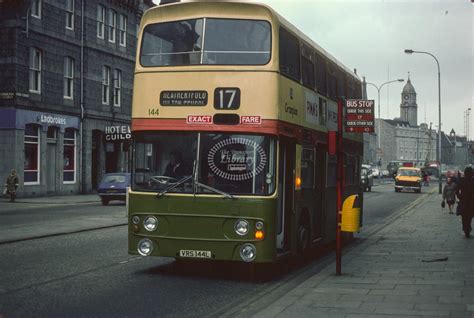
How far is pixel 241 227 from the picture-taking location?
10062 millimetres

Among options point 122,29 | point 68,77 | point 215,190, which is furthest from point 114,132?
point 215,190

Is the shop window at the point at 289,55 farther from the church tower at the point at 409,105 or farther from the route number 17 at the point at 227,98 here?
the church tower at the point at 409,105

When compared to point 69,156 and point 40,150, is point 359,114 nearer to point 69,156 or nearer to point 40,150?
point 40,150

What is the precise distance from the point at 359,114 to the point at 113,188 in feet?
70.8

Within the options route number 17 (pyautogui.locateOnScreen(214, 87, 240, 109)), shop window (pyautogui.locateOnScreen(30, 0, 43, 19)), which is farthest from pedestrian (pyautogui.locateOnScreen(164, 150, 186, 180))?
shop window (pyautogui.locateOnScreen(30, 0, 43, 19))

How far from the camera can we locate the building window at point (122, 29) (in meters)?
44.8

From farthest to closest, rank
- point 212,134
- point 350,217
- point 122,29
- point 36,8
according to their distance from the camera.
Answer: point 122,29
point 36,8
point 350,217
point 212,134

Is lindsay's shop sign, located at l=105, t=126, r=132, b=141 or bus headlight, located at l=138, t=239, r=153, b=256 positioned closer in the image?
bus headlight, located at l=138, t=239, r=153, b=256

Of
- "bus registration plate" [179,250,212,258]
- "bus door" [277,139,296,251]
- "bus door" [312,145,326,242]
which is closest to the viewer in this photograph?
"bus registration plate" [179,250,212,258]

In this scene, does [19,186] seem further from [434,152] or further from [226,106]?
[434,152]

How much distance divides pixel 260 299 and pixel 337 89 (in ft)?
23.7

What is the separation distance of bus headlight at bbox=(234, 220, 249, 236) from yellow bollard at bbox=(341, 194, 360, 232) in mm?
1972

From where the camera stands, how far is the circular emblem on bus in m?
10.1

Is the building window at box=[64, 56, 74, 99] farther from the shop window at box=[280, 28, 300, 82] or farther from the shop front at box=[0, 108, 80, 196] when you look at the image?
the shop window at box=[280, 28, 300, 82]
